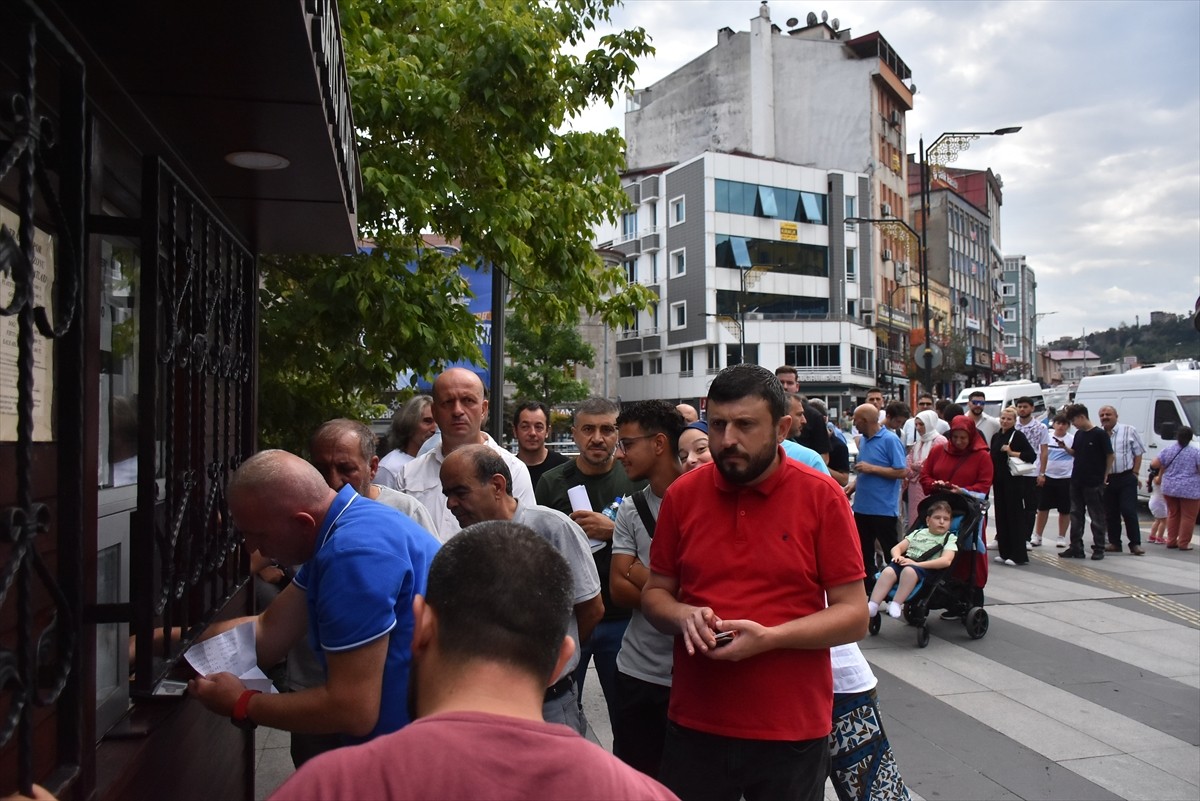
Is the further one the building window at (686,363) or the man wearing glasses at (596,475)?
the building window at (686,363)

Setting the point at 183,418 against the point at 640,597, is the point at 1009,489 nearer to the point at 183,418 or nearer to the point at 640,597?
the point at 640,597

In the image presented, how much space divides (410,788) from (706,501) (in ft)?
6.45

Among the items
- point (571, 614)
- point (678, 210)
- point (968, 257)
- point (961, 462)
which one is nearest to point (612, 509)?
point (571, 614)

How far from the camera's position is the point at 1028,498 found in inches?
477

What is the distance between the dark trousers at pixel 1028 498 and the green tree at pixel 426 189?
621 cm

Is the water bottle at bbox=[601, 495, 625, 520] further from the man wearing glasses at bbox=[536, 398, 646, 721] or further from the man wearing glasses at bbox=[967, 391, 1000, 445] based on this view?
the man wearing glasses at bbox=[967, 391, 1000, 445]

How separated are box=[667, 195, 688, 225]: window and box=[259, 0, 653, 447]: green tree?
4615 centimetres

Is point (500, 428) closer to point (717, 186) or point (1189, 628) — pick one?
point (1189, 628)

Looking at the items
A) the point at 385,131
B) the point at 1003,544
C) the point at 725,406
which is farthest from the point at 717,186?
the point at 725,406

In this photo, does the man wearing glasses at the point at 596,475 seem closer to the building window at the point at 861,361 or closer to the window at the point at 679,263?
the window at the point at 679,263

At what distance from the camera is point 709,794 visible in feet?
9.76

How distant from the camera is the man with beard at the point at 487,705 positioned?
4.19 ft

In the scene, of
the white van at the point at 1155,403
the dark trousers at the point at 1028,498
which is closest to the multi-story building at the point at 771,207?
the white van at the point at 1155,403

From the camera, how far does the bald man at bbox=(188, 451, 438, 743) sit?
2344 millimetres
